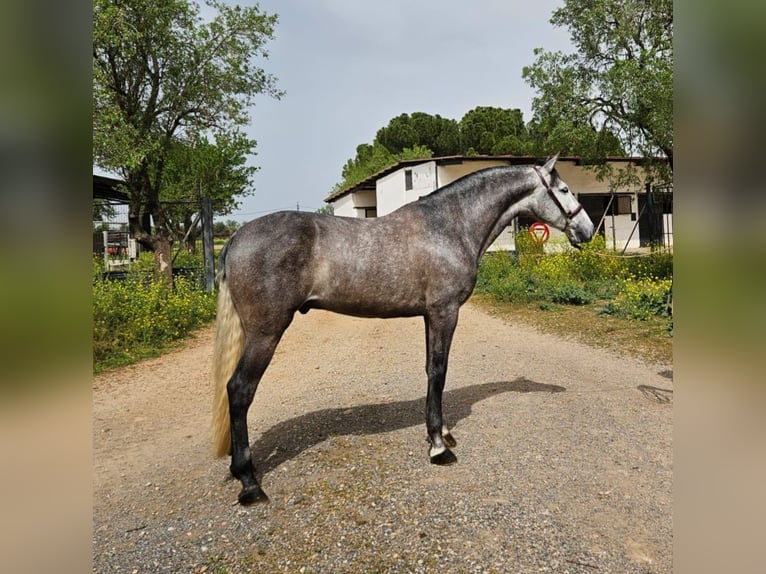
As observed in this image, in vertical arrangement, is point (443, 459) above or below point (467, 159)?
below

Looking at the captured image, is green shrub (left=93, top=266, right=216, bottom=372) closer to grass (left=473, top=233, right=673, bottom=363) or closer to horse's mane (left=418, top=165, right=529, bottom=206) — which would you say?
horse's mane (left=418, top=165, right=529, bottom=206)

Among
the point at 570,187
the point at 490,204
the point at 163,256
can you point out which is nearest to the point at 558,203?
the point at 490,204

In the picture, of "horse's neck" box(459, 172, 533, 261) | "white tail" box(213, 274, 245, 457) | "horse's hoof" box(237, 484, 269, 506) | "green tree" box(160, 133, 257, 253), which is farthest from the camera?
"green tree" box(160, 133, 257, 253)

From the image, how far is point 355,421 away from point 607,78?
9497 millimetres

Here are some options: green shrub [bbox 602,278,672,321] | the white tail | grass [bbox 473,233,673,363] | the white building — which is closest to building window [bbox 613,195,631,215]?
the white building

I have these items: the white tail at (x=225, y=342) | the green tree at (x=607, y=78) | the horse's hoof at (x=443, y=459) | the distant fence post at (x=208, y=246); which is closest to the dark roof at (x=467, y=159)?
the green tree at (x=607, y=78)

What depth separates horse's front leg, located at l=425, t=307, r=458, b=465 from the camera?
321cm

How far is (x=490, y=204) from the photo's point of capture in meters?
3.53

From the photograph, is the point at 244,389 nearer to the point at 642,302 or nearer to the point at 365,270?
the point at 365,270

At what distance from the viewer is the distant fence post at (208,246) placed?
9.69 m

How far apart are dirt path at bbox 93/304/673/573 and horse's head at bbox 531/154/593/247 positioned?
168 cm

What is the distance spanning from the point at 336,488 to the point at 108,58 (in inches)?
412

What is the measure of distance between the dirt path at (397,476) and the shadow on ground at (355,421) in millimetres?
20
